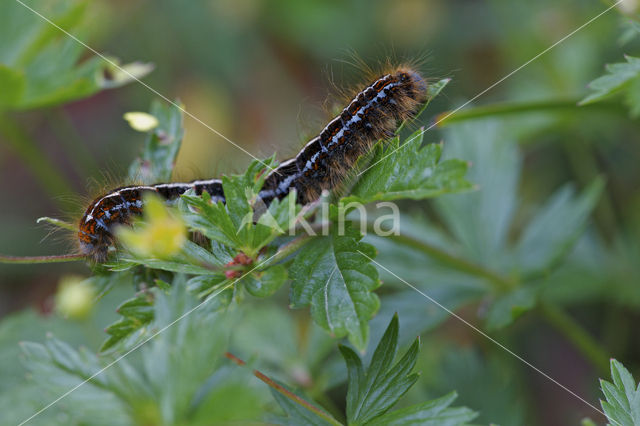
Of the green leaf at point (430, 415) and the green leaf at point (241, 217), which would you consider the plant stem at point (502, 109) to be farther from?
the green leaf at point (430, 415)

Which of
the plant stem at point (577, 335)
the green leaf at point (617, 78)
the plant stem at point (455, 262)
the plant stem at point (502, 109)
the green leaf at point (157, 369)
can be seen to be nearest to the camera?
the green leaf at point (157, 369)

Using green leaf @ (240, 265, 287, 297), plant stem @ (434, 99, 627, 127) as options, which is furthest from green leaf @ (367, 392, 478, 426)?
plant stem @ (434, 99, 627, 127)

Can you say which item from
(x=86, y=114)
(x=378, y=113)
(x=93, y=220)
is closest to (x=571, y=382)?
(x=378, y=113)

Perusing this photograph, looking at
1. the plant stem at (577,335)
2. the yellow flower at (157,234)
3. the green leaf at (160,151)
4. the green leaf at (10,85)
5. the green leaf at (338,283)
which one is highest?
the green leaf at (10,85)

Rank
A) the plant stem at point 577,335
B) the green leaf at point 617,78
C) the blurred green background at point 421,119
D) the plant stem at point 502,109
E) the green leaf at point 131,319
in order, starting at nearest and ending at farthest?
the green leaf at point 131,319 < the green leaf at point 617,78 < the plant stem at point 502,109 < the plant stem at point 577,335 < the blurred green background at point 421,119

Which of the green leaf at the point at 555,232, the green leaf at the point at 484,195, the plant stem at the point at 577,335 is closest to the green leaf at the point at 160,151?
the green leaf at the point at 484,195

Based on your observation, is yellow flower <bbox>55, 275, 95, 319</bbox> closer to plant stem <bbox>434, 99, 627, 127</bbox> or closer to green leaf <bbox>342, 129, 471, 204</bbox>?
green leaf <bbox>342, 129, 471, 204</bbox>

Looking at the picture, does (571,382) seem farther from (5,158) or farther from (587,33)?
(5,158)
